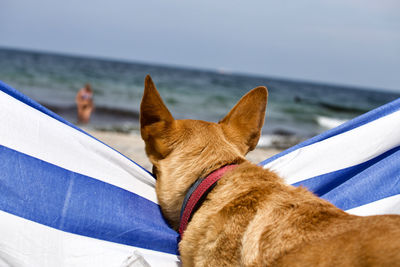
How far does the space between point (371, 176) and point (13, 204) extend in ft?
8.78

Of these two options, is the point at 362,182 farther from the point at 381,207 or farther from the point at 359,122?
the point at 359,122

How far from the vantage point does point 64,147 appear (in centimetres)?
263

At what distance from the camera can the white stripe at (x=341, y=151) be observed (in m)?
3.27

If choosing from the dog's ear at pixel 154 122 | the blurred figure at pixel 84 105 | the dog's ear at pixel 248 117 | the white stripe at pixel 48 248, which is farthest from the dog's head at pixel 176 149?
the blurred figure at pixel 84 105

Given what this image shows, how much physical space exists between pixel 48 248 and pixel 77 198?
35 centimetres

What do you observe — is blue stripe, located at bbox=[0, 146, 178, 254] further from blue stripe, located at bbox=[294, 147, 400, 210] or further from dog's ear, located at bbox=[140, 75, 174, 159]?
blue stripe, located at bbox=[294, 147, 400, 210]

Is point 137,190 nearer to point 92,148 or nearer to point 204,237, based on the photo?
point 92,148

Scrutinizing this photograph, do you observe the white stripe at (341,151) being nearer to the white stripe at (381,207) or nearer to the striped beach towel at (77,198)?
the striped beach towel at (77,198)

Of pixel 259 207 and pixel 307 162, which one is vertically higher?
pixel 259 207

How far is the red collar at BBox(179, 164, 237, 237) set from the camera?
221 cm

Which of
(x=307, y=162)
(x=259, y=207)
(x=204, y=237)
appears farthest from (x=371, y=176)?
(x=204, y=237)

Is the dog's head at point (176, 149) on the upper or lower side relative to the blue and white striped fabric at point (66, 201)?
upper

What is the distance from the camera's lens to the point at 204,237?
208cm

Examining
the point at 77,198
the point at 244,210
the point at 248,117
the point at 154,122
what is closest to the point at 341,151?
the point at 248,117
